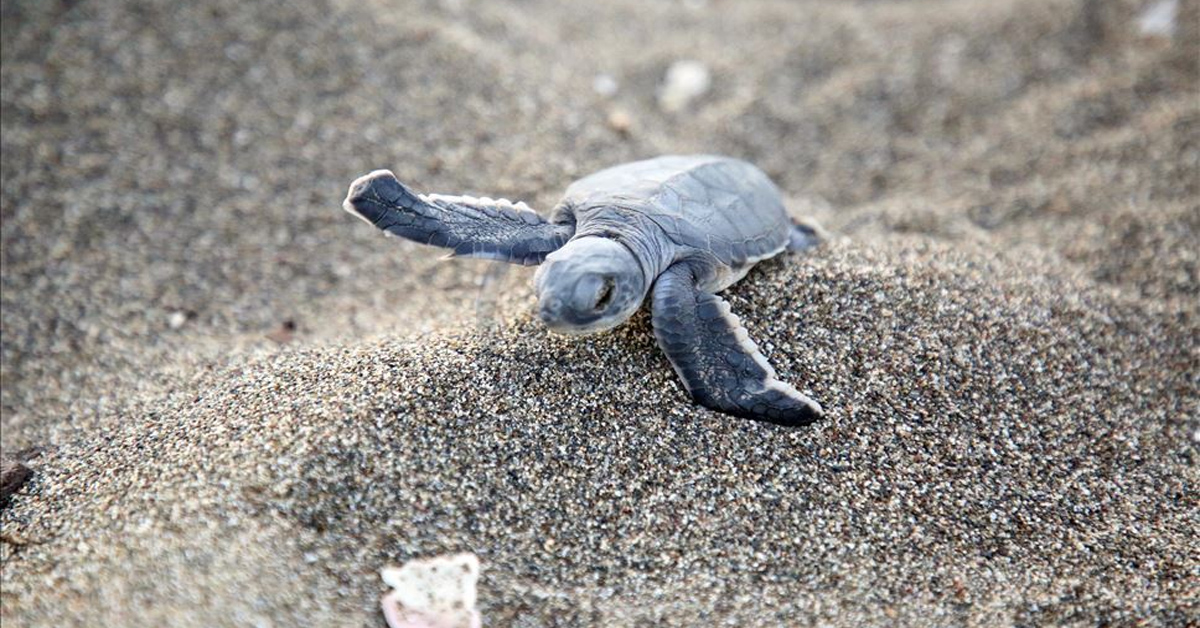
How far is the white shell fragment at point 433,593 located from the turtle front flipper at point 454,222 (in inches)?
25.2

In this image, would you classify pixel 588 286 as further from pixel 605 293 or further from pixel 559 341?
pixel 559 341

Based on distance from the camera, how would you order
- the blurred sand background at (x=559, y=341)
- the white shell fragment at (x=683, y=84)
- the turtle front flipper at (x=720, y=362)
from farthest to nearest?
the white shell fragment at (x=683, y=84)
the turtle front flipper at (x=720, y=362)
the blurred sand background at (x=559, y=341)

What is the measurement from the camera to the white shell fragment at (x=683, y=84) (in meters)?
3.49

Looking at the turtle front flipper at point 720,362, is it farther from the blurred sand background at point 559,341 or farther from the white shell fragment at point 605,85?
the white shell fragment at point 605,85

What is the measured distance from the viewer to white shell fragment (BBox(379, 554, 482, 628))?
1.48 meters

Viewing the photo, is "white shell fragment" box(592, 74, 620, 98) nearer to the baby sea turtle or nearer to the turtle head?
the baby sea turtle

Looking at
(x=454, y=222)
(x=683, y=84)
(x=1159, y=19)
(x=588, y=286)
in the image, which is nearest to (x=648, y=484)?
(x=588, y=286)

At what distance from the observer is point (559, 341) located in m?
1.92

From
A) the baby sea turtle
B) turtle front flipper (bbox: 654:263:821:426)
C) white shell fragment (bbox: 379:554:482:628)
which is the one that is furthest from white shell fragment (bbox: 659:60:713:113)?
white shell fragment (bbox: 379:554:482:628)

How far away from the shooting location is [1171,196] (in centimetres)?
271

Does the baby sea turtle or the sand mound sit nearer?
the sand mound

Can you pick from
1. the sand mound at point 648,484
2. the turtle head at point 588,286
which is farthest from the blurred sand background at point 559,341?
the turtle head at point 588,286

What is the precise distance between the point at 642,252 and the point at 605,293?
16 cm

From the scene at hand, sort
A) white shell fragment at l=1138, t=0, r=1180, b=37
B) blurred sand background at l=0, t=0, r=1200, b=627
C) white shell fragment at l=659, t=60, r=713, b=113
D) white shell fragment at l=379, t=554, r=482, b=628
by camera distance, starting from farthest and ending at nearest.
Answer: white shell fragment at l=659, t=60, r=713, b=113 → white shell fragment at l=1138, t=0, r=1180, b=37 → blurred sand background at l=0, t=0, r=1200, b=627 → white shell fragment at l=379, t=554, r=482, b=628
